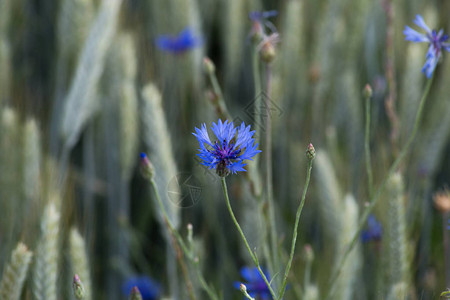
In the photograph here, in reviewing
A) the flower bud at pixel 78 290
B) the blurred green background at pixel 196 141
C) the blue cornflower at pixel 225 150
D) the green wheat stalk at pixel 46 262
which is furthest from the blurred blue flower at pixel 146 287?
the blue cornflower at pixel 225 150

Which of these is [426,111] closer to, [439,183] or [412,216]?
[439,183]

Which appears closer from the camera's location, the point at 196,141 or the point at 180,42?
the point at 196,141

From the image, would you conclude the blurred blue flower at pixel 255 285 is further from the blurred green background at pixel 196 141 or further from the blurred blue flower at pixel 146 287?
the blurred blue flower at pixel 146 287

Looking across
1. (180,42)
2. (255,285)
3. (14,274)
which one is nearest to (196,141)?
(255,285)

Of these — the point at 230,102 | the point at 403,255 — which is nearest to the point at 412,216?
the point at 403,255

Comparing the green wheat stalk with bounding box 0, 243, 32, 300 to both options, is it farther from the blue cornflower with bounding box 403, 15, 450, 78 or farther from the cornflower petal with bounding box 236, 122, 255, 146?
the blue cornflower with bounding box 403, 15, 450, 78

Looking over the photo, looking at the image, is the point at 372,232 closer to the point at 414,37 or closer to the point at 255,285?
the point at 255,285
